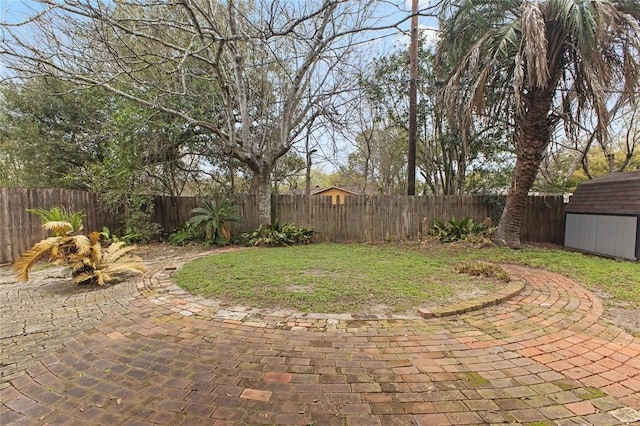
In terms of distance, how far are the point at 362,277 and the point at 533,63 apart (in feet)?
16.2

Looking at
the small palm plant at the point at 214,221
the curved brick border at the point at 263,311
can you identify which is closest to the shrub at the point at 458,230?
A: the curved brick border at the point at 263,311

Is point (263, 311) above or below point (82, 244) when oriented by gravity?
below

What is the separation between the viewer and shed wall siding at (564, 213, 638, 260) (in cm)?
600

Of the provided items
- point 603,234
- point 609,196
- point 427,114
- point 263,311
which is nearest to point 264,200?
point 263,311

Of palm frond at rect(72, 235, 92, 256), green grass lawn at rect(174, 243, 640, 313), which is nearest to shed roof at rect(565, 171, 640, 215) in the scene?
green grass lawn at rect(174, 243, 640, 313)

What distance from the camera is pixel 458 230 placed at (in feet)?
26.9

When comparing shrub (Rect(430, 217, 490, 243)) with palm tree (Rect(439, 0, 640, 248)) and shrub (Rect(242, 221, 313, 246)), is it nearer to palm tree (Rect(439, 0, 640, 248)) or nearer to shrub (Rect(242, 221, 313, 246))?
palm tree (Rect(439, 0, 640, 248))

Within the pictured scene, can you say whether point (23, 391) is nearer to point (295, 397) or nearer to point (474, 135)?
point (295, 397)

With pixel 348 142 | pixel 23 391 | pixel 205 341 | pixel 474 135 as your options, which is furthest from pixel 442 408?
pixel 348 142

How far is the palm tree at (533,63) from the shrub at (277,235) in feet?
15.6

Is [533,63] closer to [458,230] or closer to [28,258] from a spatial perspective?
[458,230]

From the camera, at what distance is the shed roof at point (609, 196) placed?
6133 mm

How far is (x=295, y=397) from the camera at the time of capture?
1.86 meters

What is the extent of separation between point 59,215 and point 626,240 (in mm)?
9872
